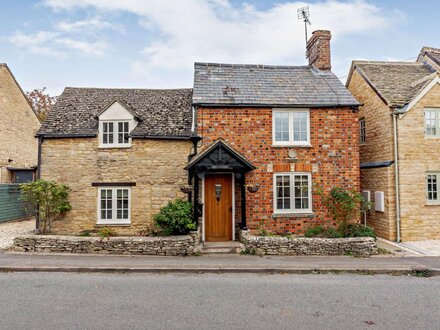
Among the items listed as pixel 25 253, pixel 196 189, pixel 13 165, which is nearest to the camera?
pixel 25 253

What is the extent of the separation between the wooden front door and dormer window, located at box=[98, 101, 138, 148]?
4.03 metres

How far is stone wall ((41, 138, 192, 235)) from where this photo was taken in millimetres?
12469

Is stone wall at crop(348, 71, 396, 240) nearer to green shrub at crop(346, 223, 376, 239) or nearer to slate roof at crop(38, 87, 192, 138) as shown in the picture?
green shrub at crop(346, 223, 376, 239)

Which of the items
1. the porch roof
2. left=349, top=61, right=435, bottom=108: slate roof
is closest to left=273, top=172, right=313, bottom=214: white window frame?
the porch roof

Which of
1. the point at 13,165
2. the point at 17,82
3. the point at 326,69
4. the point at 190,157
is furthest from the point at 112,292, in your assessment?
the point at 17,82

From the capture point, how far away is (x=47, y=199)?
12.0 m

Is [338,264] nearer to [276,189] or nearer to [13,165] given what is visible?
[276,189]

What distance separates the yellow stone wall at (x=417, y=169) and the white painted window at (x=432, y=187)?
25 centimetres

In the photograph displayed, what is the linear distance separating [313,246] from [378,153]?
612cm

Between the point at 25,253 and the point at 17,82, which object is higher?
the point at 17,82

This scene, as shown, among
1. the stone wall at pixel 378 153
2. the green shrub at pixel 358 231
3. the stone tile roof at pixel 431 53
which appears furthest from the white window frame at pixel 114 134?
the stone tile roof at pixel 431 53

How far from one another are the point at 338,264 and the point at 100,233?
28.8 feet

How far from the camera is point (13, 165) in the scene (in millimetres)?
19938

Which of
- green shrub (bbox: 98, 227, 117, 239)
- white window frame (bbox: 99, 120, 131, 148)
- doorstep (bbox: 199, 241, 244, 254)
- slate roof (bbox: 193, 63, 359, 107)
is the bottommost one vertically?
doorstep (bbox: 199, 241, 244, 254)
